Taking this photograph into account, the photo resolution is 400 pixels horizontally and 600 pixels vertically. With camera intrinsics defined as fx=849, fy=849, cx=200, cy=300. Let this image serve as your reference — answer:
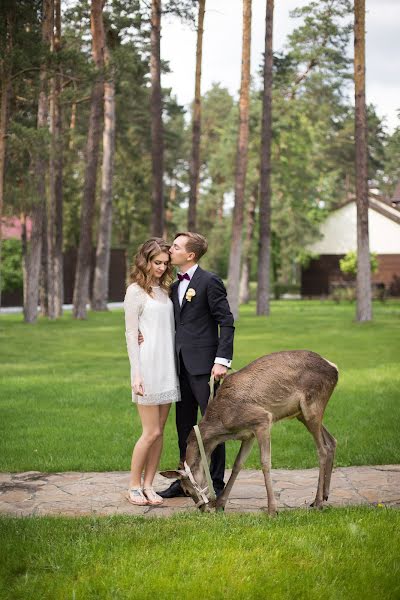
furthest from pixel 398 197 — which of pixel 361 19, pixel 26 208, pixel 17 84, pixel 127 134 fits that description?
pixel 127 134

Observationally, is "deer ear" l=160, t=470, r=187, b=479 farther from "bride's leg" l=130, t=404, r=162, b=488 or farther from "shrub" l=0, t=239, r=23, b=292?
"shrub" l=0, t=239, r=23, b=292

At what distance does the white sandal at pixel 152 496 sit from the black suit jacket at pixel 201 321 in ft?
3.82

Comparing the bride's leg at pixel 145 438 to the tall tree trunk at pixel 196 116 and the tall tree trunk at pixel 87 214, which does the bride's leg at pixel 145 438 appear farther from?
the tall tree trunk at pixel 196 116

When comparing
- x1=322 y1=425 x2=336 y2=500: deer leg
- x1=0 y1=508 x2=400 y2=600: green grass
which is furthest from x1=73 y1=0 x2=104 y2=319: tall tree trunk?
x1=0 y1=508 x2=400 y2=600: green grass

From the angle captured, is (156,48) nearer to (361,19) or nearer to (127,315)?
(361,19)

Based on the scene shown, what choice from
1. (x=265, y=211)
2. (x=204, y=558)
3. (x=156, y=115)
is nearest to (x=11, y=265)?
(x=156, y=115)

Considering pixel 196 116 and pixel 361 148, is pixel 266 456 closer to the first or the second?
pixel 361 148

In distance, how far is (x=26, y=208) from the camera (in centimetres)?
3256

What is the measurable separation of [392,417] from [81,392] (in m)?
5.25

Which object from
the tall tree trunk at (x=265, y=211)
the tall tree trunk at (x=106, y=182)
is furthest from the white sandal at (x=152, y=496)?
the tall tree trunk at (x=106, y=182)

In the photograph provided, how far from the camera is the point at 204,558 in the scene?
18.2ft

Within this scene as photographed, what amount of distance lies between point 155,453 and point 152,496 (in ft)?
1.25

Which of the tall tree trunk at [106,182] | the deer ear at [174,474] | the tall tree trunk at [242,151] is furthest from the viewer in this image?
the tall tree trunk at [106,182]

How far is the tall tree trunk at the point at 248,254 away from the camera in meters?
51.6
